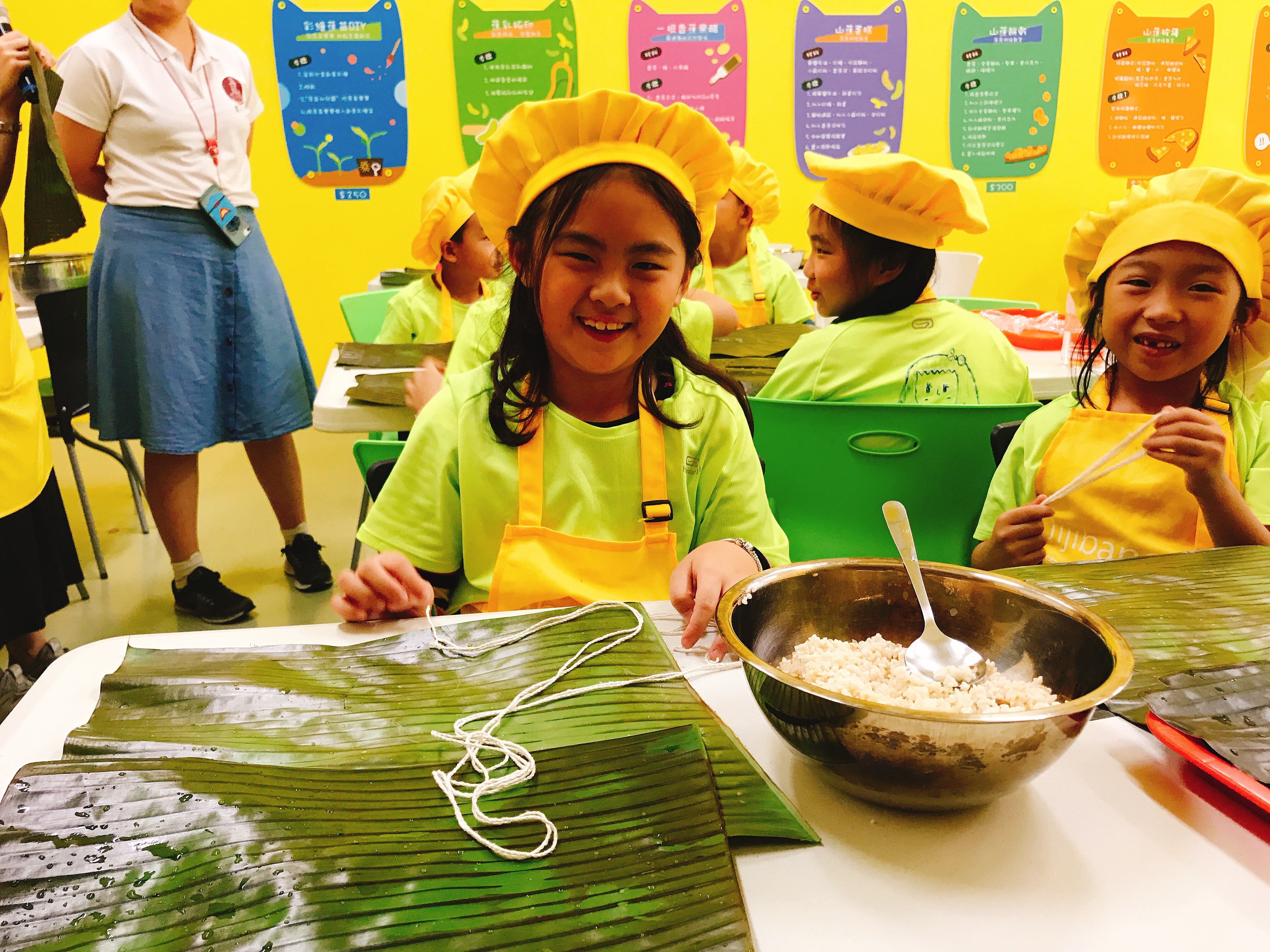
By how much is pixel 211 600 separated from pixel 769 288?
2.36 meters

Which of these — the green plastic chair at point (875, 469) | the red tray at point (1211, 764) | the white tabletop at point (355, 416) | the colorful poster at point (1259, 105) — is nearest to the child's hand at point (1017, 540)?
the green plastic chair at point (875, 469)

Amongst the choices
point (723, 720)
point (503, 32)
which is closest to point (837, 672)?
point (723, 720)

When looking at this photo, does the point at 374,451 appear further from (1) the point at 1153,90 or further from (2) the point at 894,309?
(1) the point at 1153,90

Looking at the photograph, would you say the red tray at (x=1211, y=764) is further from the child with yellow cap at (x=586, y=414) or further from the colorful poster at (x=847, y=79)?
the colorful poster at (x=847, y=79)

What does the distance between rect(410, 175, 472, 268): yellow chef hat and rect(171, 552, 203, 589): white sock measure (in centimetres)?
134

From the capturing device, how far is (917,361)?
190cm

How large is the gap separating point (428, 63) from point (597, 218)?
418 centimetres

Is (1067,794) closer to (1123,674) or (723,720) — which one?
(1123,674)

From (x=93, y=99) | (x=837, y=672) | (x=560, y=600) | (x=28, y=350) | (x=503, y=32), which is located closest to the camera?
(x=837, y=672)

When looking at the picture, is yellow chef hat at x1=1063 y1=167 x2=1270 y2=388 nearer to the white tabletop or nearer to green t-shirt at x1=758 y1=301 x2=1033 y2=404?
green t-shirt at x1=758 y1=301 x2=1033 y2=404

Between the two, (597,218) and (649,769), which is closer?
(649,769)

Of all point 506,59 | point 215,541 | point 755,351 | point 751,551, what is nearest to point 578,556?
point 751,551

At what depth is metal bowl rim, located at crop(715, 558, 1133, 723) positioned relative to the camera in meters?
0.58

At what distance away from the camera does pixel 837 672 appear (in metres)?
0.76
